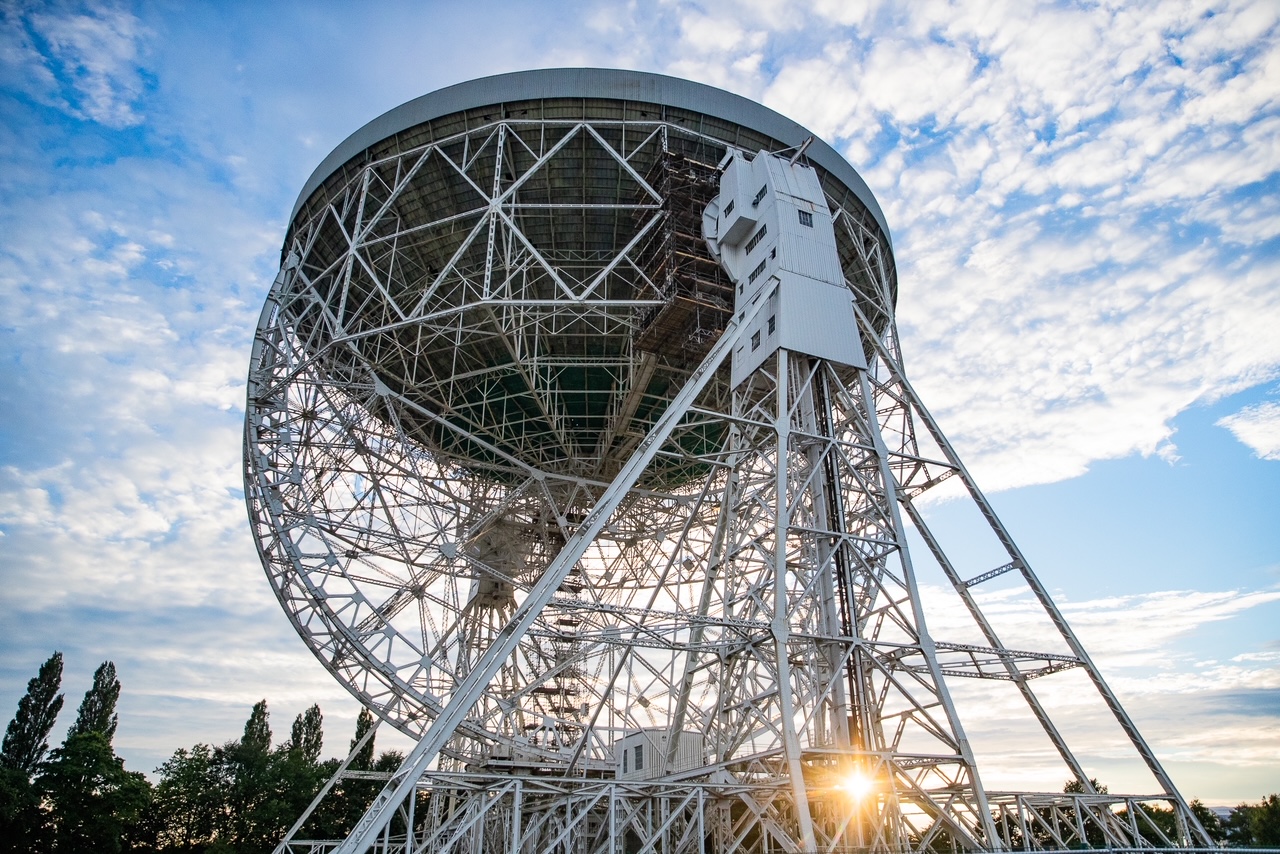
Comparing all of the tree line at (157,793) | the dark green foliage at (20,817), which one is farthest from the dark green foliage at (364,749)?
the dark green foliage at (20,817)

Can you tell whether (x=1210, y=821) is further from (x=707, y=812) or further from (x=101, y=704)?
(x=101, y=704)

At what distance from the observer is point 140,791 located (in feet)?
114

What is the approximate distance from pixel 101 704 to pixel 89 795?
15.0 metres

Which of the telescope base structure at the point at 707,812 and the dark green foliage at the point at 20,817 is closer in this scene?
the telescope base structure at the point at 707,812

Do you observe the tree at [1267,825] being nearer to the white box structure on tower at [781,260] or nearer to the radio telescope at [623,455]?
the radio telescope at [623,455]

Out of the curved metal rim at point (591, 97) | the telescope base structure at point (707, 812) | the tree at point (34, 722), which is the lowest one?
the telescope base structure at point (707, 812)

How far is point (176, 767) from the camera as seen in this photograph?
43531 mm

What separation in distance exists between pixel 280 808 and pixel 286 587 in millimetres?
24743

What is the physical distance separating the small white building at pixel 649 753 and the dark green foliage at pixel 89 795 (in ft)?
72.2

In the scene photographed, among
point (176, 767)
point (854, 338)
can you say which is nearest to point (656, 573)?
point (854, 338)

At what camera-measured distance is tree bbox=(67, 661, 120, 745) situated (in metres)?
45.7

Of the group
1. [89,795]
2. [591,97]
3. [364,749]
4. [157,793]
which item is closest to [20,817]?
[89,795]

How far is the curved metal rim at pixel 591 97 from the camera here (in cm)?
2033

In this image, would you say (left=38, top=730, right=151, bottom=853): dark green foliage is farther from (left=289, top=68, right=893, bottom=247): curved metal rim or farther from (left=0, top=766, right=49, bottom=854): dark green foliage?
(left=289, top=68, right=893, bottom=247): curved metal rim
